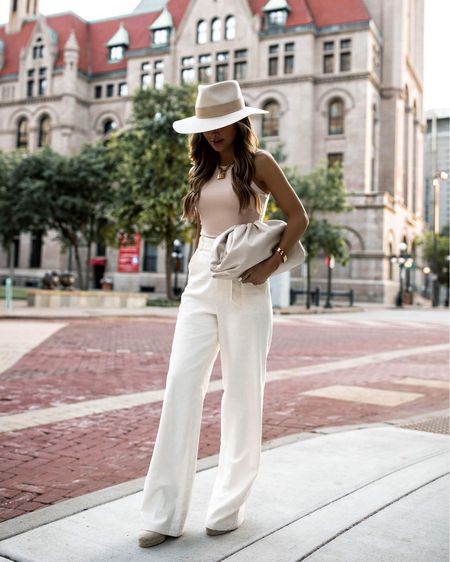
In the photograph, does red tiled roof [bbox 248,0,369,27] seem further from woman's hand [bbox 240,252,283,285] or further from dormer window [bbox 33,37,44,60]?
woman's hand [bbox 240,252,283,285]

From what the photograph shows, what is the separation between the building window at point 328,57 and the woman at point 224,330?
160 feet

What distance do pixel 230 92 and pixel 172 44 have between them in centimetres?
5382

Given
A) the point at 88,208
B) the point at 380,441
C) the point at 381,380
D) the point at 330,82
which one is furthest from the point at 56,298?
the point at 330,82

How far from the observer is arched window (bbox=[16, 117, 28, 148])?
59.8 meters

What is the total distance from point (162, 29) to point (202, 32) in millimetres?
4283

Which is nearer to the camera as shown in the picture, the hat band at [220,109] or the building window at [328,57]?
the hat band at [220,109]

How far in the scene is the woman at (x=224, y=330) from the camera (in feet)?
9.70

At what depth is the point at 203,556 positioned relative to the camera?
2.69 meters

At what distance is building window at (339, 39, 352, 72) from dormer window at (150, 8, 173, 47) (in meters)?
15.0

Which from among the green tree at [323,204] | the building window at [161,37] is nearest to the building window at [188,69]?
the building window at [161,37]

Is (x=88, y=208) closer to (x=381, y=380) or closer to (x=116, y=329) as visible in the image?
(x=116, y=329)

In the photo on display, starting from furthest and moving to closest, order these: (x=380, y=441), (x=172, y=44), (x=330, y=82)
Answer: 1. (x=172, y=44)
2. (x=330, y=82)
3. (x=380, y=441)

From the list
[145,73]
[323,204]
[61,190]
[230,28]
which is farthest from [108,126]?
[323,204]

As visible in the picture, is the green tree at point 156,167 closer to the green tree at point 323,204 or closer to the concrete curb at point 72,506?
the green tree at point 323,204
